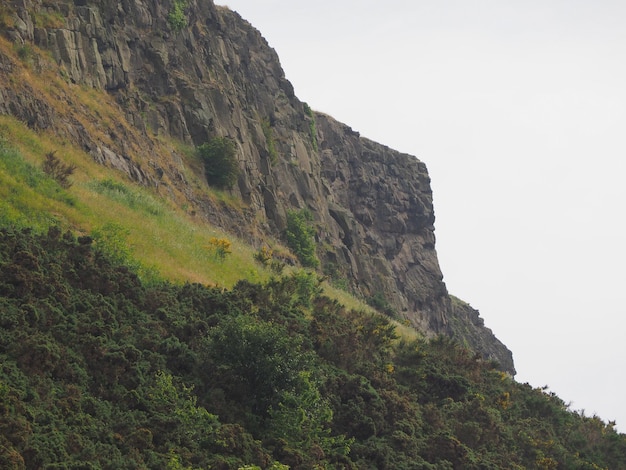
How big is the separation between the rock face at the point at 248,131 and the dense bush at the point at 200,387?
14.1 metres

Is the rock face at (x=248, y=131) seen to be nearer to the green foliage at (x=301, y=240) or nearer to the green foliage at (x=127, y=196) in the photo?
the green foliage at (x=301, y=240)

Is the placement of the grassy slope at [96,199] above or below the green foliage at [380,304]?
below

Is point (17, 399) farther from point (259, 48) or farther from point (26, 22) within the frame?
point (259, 48)

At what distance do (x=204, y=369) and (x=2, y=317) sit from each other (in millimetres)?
4557

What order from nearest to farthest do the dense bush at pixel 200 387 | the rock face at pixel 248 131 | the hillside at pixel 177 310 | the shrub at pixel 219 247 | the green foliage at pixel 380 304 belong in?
the dense bush at pixel 200 387, the hillside at pixel 177 310, the shrub at pixel 219 247, the rock face at pixel 248 131, the green foliage at pixel 380 304

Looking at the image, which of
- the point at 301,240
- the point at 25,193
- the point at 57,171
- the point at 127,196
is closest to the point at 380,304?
the point at 301,240

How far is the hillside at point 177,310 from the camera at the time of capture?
12906 mm

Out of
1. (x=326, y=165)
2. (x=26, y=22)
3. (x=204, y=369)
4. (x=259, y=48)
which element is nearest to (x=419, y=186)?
(x=326, y=165)

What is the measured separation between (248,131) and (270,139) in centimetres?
399

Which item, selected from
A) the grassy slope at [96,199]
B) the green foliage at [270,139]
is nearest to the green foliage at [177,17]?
the green foliage at [270,139]

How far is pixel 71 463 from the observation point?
10195 mm

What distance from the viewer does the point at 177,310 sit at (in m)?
18.2

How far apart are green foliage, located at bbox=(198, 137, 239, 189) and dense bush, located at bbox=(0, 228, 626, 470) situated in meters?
22.0

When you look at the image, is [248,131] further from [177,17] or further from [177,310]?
[177,310]
